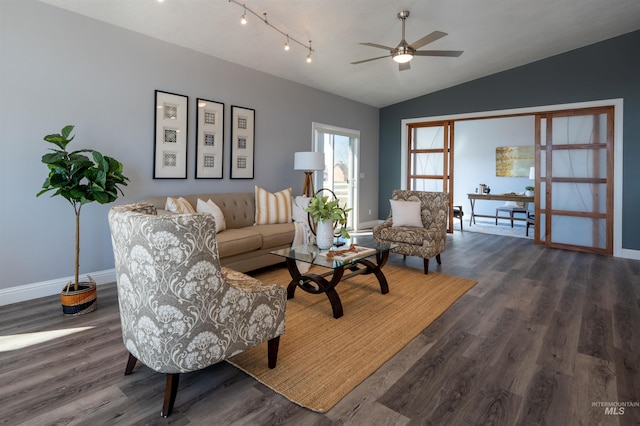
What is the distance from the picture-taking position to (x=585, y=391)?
1867 mm

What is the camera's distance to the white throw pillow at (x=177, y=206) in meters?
3.67

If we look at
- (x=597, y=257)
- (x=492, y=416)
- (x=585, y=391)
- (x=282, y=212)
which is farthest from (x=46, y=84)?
(x=597, y=257)

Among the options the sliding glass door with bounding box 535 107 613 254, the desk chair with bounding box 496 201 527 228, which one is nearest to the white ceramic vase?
the sliding glass door with bounding box 535 107 613 254

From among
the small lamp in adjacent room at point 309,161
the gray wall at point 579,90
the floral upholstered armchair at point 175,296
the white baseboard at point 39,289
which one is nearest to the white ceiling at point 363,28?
the gray wall at point 579,90

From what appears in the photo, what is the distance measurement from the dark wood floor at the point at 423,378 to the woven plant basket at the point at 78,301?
0.26 feet

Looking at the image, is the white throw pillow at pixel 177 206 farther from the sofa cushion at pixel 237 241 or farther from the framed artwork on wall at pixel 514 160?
the framed artwork on wall at pixel 514 160

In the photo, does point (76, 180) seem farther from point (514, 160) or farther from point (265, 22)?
point (514, 160)

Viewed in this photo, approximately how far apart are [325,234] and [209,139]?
2.28 metres

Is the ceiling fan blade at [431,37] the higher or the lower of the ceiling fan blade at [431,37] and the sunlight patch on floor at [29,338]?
the higher

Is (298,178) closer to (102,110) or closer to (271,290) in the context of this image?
(102,110)

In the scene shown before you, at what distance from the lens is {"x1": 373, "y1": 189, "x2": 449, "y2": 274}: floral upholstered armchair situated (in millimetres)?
4250

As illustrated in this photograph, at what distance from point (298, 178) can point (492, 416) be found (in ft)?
15.4

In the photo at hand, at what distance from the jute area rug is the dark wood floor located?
9cm

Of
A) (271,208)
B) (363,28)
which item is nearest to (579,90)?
(363,28)
